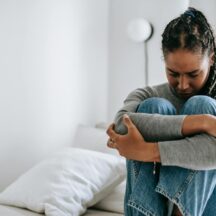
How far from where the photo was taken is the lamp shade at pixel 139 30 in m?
2.38

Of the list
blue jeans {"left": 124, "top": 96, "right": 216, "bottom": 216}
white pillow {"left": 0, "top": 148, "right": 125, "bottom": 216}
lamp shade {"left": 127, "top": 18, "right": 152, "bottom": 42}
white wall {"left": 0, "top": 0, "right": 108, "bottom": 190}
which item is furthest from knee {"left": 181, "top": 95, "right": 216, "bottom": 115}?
lamp shade {"left": 127, "top": 18, "right": 152, "bottom": 42}

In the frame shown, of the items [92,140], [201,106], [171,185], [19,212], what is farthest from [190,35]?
[92,140]

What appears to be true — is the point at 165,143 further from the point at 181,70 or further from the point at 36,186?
the point at 36,186

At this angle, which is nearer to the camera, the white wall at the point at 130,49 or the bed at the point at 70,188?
the bed at the point at 70,188

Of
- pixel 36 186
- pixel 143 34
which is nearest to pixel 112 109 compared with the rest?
pixel 143 34

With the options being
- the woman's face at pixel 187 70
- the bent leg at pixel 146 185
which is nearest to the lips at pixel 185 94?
the woman's face at pixel 187 70

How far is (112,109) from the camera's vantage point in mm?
2654

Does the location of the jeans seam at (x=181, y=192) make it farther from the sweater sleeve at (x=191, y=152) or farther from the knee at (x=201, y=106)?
the knee at (x=201, y=106)

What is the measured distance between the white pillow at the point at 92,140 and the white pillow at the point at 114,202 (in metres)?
0.27

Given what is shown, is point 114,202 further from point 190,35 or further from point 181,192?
point 190,35

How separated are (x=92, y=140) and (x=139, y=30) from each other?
0.63 meters

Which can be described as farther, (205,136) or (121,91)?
(121,91)

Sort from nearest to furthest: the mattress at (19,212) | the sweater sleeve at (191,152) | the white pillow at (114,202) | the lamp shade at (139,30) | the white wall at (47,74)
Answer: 1. the sweater sleeve at (191,152)
2. the mattress at (19,212)
3. the white pillow at (114,202)
4. the white wall at (47,74)
5. the lamp shade at (139,30)

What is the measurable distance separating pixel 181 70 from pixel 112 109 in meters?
1.29
